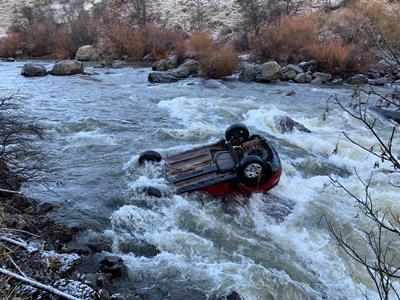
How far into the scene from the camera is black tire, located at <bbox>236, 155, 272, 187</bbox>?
6977mm

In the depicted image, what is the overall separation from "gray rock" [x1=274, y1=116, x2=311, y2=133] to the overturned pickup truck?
2.84m

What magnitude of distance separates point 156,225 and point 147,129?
5.28m

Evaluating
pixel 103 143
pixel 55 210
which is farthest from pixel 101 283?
pixel 103 143

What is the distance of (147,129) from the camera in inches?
456

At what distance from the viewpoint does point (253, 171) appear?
7016 mm

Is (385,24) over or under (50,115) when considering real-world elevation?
over

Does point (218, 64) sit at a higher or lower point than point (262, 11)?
lower

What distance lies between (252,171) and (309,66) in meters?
13.1

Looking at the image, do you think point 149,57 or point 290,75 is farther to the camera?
point 149,57

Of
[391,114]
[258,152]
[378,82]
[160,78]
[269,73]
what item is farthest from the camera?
[160,78]

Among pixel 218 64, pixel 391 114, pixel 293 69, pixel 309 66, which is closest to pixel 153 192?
pixel 391 114

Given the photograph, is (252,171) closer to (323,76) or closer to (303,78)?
(303,78)

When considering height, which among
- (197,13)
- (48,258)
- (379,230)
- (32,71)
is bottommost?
(32,71)

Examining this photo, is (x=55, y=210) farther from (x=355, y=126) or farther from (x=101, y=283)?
(x=355, y=126)
